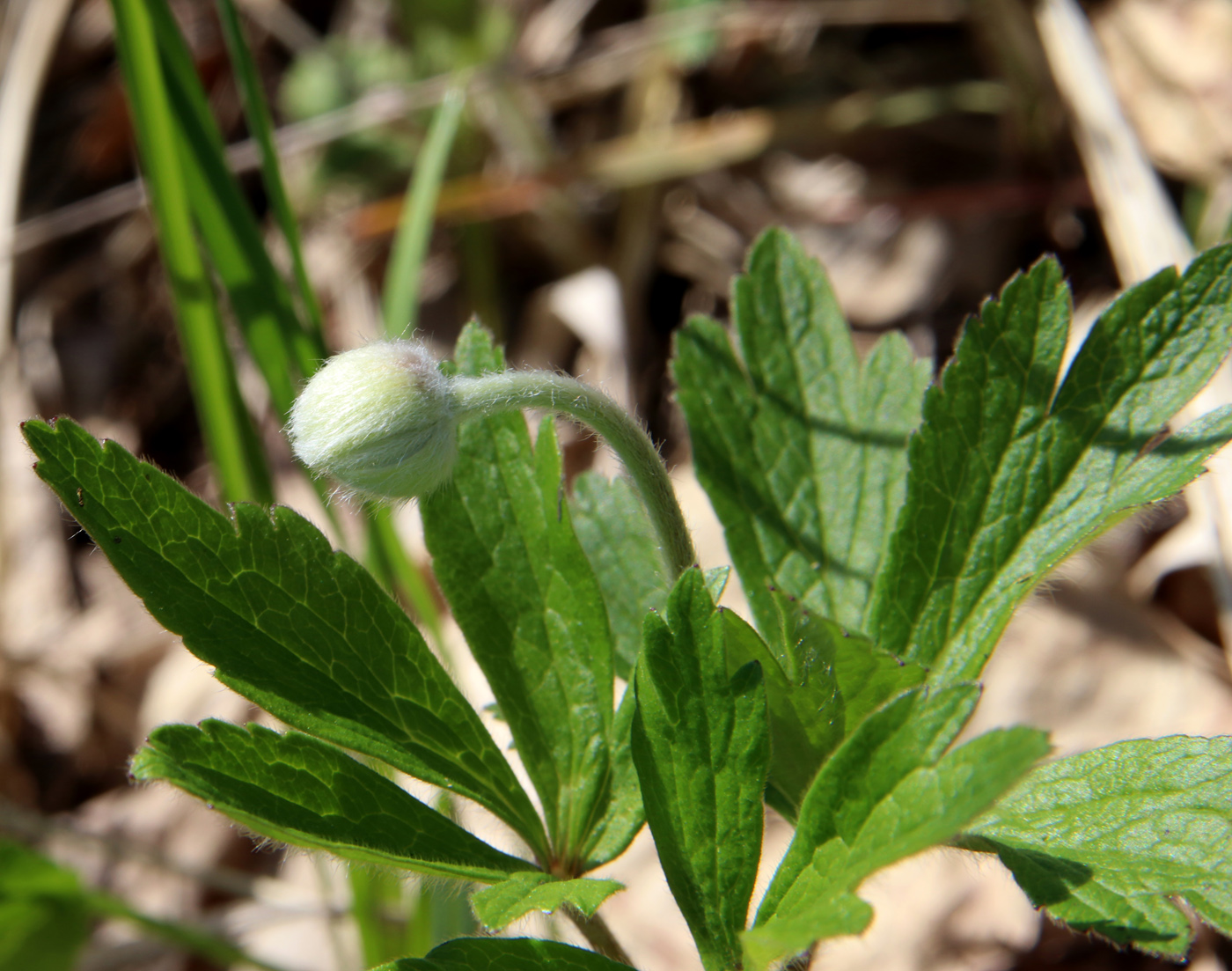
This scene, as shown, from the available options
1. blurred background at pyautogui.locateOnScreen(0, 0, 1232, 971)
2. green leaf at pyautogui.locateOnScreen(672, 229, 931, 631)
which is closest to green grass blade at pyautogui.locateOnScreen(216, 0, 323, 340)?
blurred background at pyautogui.locateOnScreen(0, 0, 1232, 971)

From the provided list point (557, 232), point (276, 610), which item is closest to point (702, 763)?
point (276, 610)

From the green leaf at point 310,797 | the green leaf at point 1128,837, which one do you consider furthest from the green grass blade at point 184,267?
the green leaf at point 1128,837

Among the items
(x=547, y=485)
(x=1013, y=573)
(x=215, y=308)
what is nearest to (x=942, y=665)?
(x=1013, y=573)

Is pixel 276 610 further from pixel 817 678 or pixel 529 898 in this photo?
pixel 817 678

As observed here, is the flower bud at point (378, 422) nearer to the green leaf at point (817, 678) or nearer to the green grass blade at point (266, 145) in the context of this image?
the green leaf at point (817, 678)

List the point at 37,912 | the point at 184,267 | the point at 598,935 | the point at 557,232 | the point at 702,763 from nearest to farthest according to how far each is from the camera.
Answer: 1. the point at 702,763
2. the point at 598,935
3. the point at 184,267
4. the point at 37,912
5. the point at 557,232

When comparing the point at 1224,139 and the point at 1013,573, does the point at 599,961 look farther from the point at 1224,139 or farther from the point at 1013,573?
the point at 1224,139
